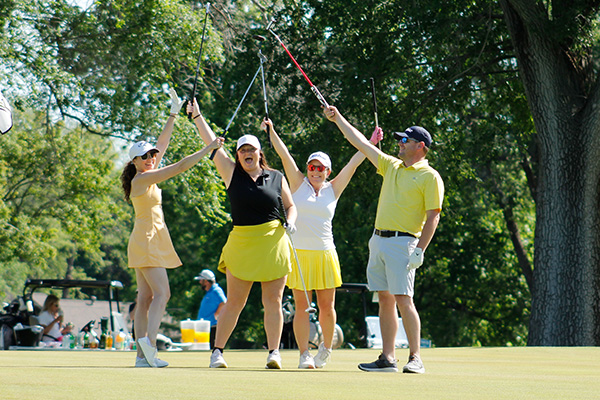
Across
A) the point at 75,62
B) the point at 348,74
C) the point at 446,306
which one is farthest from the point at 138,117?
the point at 446,306

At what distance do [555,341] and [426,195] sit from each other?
9.94 metres

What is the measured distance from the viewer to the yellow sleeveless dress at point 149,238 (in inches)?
320

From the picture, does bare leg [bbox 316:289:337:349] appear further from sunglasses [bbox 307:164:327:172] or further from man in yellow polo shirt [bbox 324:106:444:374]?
sunglasses [bbox 307:164:327:172]

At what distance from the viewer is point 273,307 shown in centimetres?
796

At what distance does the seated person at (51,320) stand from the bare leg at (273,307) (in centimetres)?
1028

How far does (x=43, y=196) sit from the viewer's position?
35.8 meters

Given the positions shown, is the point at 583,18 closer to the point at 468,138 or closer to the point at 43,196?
the point at 468,138

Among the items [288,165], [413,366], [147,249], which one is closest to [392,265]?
[413,366]

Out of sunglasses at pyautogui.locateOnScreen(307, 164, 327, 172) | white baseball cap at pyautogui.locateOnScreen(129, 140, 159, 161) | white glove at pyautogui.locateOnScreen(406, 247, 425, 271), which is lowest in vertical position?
white glove at pyautogui.locateOnScreen(406, 247, 425, 271)

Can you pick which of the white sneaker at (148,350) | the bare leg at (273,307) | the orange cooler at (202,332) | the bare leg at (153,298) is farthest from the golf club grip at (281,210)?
the orange cooler at (202,332)

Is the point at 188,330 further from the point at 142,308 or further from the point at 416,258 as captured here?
the point at 416,258

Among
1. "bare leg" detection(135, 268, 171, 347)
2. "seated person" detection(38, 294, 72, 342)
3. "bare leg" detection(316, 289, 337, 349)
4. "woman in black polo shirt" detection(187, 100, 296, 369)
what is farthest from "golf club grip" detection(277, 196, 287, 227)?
"seated person" detection(38, 294, 72, 342)

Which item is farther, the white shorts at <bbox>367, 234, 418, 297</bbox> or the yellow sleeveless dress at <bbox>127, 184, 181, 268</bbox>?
the yellow sleeveless dress at <bbox>127, 184, 181, 268</bbox>

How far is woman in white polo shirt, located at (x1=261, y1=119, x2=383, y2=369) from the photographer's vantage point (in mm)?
8484
